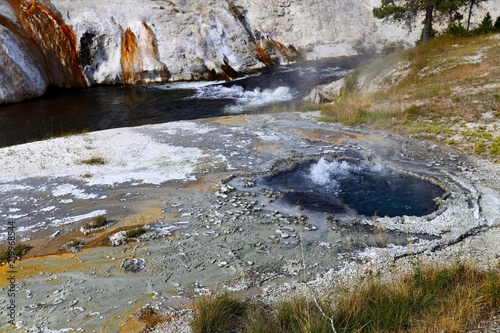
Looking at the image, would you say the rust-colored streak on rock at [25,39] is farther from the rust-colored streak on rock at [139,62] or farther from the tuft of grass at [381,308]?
the tuft of grass at [381,308]

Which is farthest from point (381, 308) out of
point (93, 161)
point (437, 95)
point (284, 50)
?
point (284, 50)

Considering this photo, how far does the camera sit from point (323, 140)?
12.9m

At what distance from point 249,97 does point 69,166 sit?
12099 mm

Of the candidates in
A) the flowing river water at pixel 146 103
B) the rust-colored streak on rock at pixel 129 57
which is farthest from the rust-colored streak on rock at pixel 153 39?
the flowing river water at pixel 146 103

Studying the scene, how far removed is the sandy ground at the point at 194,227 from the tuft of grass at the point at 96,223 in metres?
0.17

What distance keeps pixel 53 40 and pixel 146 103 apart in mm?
7797

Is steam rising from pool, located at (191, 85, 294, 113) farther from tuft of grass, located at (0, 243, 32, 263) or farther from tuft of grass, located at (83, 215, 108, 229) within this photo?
tuft of grass, located at (0, 243, 32, 263)

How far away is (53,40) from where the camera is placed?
2411cm

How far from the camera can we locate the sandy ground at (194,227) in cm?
617

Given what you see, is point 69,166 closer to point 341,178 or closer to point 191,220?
point 191,220

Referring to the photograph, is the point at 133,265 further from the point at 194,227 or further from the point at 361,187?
the point at 361,187

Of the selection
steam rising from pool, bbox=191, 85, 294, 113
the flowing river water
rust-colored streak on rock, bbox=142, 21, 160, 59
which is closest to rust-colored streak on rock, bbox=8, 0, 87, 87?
the flowing river water

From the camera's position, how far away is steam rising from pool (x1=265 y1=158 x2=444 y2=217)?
350 inches

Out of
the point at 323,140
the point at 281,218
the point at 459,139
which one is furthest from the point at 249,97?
the point at 281,218
